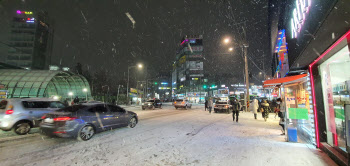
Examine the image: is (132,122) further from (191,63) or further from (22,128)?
(191,63)

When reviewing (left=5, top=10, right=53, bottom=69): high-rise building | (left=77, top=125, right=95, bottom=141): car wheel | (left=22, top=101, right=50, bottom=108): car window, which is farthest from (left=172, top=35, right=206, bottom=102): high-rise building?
(left=77, top=125, right=95, bottom=141): car wheel

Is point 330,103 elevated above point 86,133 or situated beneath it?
elevated above

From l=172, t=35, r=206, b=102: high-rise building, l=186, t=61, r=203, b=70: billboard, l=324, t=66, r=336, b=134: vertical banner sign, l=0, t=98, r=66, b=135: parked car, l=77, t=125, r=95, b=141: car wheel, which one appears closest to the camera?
l=324, t=66, r=336, b=134: vertical banner sign

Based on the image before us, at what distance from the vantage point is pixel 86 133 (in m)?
6.23

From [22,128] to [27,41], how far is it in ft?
375

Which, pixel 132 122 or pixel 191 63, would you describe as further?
pixel 191 63

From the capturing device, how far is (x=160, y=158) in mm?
4367

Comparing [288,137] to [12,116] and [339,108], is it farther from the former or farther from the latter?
[12,116]

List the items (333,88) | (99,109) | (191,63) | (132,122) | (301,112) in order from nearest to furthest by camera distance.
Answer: (333,88) < (301,112) < (99,109) < (132,122) < (191,63)

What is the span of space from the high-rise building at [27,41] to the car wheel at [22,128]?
10636 centimetres

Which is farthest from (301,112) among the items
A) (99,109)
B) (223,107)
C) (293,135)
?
(223,107)

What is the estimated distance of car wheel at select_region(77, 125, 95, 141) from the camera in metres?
6.04

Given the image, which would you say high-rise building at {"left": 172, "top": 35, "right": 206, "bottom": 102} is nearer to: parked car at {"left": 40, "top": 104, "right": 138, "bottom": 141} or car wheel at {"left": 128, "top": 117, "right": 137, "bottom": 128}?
car wheel at {"left": 128, "top": 117, "right": 137, "bottom": 128}

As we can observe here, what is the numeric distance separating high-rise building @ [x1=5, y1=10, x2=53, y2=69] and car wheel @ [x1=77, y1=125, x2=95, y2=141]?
10902 centimetres
